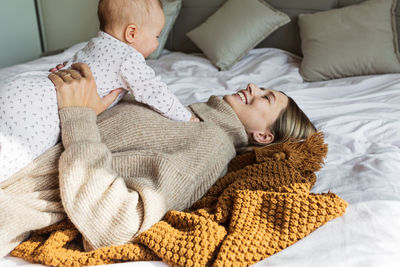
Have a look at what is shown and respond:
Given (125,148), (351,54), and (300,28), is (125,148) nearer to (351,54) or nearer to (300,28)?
(351,54)

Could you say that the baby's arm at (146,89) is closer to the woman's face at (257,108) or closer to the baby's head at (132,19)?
the baby's head at (132,19)

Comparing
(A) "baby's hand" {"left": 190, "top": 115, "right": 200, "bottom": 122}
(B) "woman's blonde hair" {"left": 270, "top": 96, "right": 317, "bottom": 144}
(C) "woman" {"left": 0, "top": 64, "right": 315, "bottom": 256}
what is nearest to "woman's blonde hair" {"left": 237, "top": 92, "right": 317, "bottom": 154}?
(B) "woman's blonde hair" {"left": 270, "top": 96, "right": 317, "bottom": 144}

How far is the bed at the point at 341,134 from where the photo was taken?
32.8 inches

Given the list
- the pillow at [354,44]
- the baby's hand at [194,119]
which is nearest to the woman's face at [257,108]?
the baby's hand at [194,119]

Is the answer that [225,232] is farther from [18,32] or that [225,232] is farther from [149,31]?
[18,32]

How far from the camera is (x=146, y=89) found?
1263 millimetres

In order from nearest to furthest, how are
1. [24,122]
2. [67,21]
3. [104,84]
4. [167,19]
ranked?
[24,122] → [104,84] → [167,19] → [67,21]

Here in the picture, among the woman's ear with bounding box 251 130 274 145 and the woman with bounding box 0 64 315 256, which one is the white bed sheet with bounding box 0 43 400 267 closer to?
the woman with bounding box 0 64 315 256

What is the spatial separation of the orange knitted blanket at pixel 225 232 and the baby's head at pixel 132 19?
0.64m

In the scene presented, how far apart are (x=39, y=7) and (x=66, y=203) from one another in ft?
11.8

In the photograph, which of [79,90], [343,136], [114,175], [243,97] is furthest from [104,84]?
[343,136]

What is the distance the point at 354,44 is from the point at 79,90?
171 centimetres

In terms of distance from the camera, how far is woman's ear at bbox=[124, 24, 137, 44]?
1302mm

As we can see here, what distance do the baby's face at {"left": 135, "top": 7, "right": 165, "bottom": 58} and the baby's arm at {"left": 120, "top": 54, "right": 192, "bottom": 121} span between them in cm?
11
